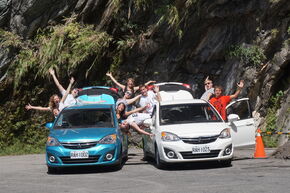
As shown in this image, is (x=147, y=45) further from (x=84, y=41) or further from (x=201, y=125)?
(x=201, y=125)

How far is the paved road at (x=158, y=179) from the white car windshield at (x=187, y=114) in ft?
3.55

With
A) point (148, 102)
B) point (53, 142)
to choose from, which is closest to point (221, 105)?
point (148, 102)

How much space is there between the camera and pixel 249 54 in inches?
845

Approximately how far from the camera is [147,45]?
2228 cm

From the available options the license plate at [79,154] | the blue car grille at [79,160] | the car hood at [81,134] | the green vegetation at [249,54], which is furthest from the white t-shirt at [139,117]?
the green vegetation at [249,54]

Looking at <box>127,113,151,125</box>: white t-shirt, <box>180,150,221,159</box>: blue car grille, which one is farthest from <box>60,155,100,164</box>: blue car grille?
<box>127,113,151,125</box>: white t-shirt

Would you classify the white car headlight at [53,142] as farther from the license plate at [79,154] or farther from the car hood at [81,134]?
the license plate at [79,154]

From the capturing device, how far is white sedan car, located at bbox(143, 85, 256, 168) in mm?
12875

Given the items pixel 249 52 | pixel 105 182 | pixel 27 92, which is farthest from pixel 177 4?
pixel 105 182

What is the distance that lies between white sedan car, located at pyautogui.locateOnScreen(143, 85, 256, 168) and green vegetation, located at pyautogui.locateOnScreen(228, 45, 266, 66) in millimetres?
7099

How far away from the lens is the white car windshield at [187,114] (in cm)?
1398

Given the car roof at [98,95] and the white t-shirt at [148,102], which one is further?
the car roof at [98,95]

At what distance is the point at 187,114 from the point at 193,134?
1423 mm

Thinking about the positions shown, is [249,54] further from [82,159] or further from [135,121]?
[82,159]
